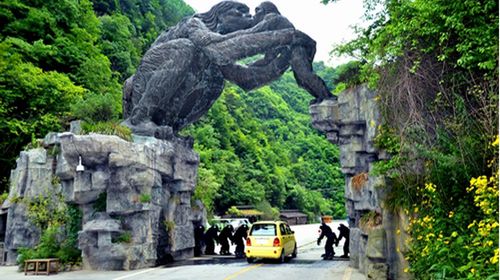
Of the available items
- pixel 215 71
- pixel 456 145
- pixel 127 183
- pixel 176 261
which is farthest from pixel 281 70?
pixel 456 145

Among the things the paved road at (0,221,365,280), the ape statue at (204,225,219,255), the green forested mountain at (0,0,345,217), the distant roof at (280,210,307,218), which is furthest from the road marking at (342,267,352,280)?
the distant roof at (280,210,307,218)

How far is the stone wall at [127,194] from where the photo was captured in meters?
13.5

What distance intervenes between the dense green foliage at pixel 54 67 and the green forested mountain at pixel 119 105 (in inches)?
2.0

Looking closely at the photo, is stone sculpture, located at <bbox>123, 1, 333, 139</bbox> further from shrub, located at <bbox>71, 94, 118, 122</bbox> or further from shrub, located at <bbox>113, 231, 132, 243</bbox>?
shrub, located at <bbox>113, 231, 132, 243</bbox>

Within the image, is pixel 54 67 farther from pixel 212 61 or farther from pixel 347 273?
pixel 347 273

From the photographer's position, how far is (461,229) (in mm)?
7117

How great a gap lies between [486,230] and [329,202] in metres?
56.9

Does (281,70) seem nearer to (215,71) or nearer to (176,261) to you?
(215,71)

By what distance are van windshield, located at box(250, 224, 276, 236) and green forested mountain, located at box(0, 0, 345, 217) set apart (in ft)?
16.4

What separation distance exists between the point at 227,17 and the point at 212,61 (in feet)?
6.19

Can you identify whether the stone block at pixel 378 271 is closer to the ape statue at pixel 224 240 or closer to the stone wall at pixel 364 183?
the stone wall at pixel 364 183

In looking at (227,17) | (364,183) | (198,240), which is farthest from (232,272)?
(227,17)

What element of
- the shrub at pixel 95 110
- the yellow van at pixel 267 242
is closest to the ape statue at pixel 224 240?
the yellow van at pixel 267 242

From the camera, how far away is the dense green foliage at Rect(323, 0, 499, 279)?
664cm
